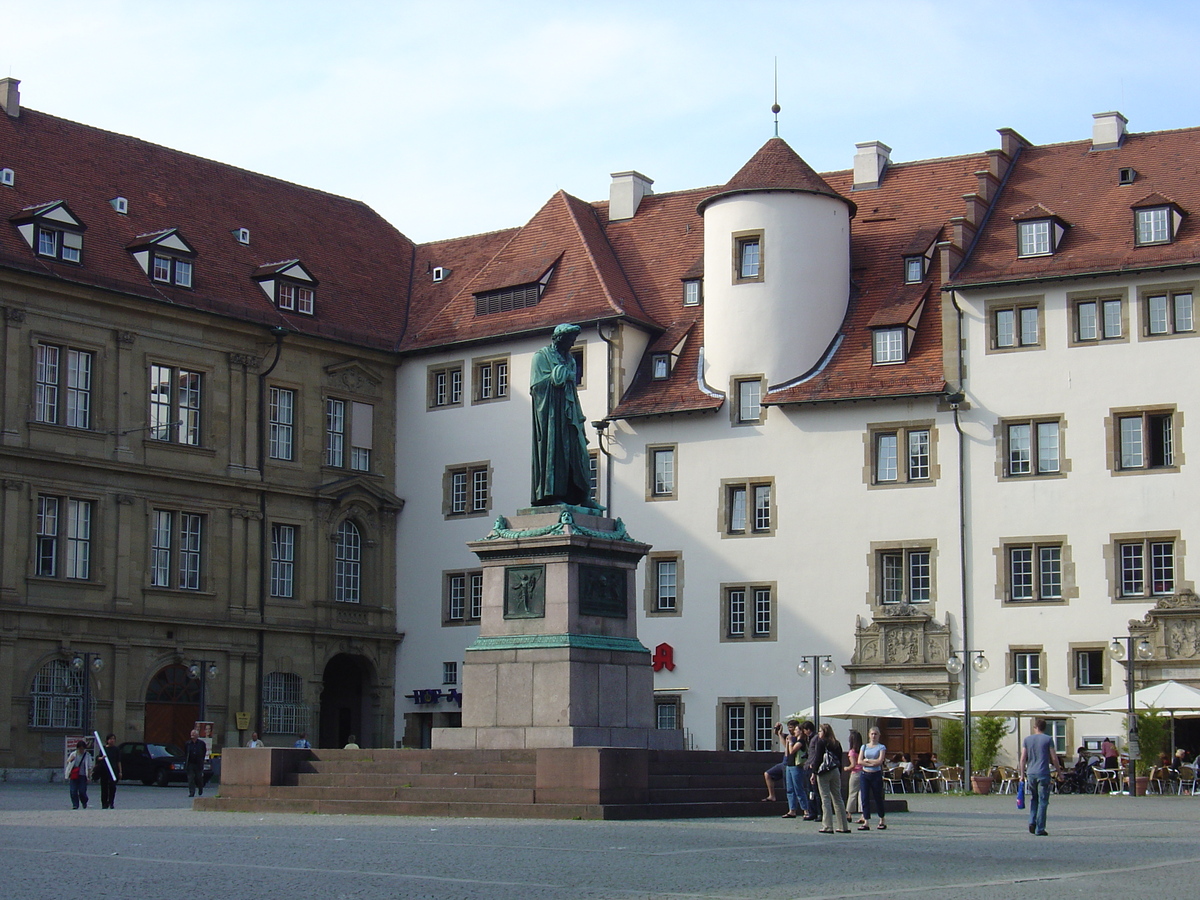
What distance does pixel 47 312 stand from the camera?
48.2 metres

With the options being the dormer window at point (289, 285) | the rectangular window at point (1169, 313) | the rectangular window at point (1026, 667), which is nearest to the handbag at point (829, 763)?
the rectangular window at point (1026, 667)

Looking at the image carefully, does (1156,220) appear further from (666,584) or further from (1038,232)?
(666,584)

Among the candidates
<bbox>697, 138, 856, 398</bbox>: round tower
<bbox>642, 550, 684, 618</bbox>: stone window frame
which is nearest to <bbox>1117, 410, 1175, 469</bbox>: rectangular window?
<bbox>697, 138, 856, 398</bbox>: round tower

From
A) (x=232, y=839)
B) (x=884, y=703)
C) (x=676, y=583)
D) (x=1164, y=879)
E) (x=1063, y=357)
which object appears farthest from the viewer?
(x=676, y=583)

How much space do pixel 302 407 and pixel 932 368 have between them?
58.6 ft

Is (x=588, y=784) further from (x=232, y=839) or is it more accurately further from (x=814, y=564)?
(x=814, y=564)

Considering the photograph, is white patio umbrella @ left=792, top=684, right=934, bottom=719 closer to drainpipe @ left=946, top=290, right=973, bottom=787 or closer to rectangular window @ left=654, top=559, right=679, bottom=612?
drainpipe @ left=946, top=290, right=973, bottom=787

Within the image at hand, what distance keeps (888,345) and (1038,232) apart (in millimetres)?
4648

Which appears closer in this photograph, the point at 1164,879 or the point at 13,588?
the point at 1164,879

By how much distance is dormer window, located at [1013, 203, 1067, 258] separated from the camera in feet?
156

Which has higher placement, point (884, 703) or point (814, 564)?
point (814, 564)

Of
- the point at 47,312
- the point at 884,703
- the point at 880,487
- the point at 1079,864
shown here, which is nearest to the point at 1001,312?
the point at 880,487

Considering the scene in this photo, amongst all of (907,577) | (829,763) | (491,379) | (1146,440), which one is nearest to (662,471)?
(491,379)

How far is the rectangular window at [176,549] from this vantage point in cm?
5041
